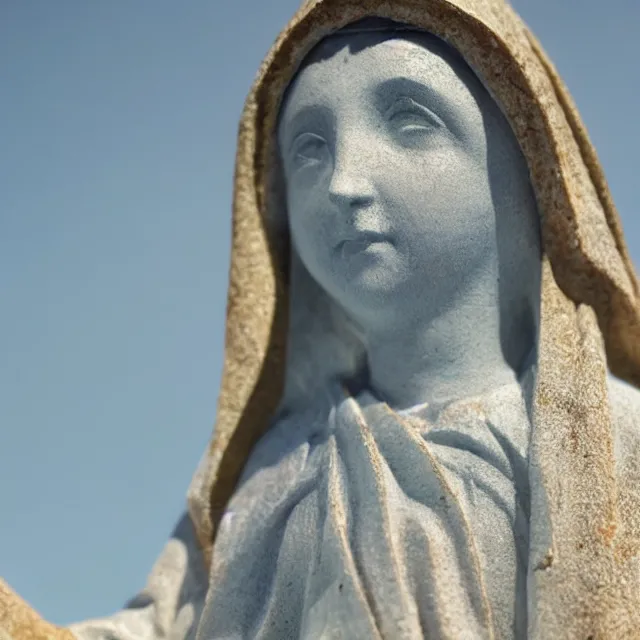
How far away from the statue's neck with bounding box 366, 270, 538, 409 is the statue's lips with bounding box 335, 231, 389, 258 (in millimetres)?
206

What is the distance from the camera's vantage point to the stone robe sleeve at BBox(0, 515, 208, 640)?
305cm

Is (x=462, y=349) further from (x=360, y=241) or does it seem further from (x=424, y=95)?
(x=424, y=95)

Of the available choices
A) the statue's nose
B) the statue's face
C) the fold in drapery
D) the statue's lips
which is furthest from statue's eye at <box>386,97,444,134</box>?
the fold in drapery

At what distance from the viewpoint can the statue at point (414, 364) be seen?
255cm

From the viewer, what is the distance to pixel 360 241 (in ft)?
9.51

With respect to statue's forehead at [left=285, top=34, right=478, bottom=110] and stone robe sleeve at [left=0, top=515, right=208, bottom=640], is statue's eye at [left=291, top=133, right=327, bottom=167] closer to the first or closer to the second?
statue's forehead at [left=285, top=34, right=478, bottom=110]

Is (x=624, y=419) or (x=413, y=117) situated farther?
(x=413, y=117)

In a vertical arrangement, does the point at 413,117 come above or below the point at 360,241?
above

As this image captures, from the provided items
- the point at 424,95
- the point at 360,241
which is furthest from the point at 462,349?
the point at 424,95

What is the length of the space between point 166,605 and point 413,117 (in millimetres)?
1316

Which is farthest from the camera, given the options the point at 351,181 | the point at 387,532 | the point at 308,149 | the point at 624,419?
the point at 308,149

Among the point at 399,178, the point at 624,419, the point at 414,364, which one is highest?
the point at 399,178

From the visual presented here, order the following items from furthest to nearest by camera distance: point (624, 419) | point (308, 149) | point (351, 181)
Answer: point (308, 149) → point (351, 181) → point (624, 419)

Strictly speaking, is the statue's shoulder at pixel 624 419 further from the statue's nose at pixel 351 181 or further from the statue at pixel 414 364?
the statue's nose at pixel 351 181
